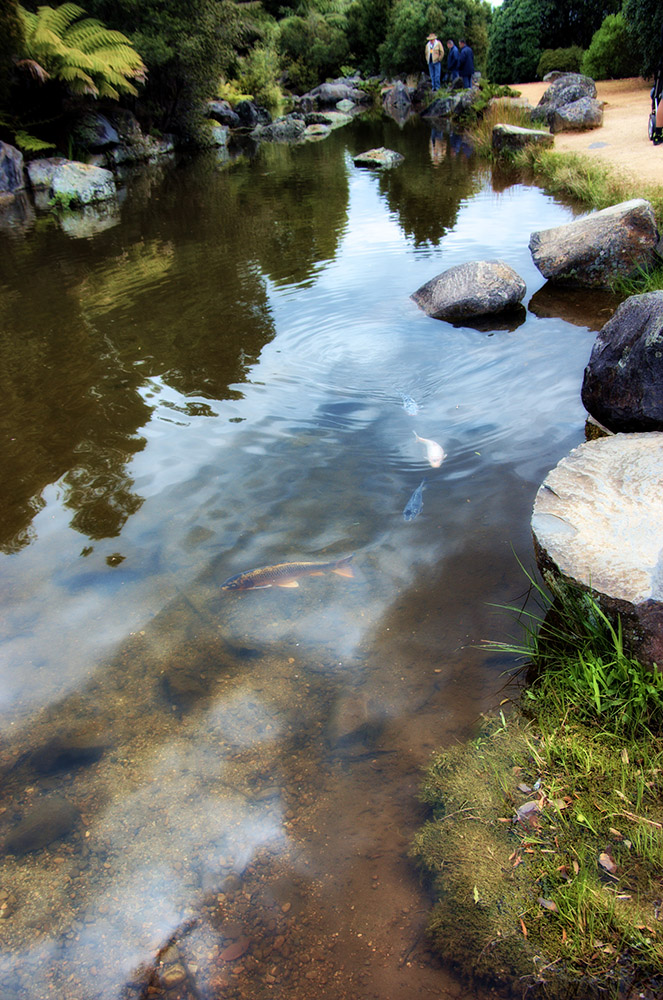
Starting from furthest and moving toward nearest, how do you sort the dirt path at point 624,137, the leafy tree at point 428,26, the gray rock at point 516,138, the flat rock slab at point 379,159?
the leafy tree at point 428,26 < the flat rock slab at point 379,159 < the gray rock at point 516,138 < the dirt path at point 624,137

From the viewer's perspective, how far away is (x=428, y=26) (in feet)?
90.0

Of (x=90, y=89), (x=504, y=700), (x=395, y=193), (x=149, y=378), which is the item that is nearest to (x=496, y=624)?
(x=504, y=700)

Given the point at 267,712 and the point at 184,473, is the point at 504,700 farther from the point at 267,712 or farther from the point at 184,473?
the point at 184,473

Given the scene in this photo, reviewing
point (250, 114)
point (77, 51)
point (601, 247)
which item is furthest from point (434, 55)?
point (601, 247)

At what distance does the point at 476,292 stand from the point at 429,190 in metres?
6.41

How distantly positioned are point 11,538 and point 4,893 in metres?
2.22

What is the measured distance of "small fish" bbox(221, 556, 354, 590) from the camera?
3.33 m

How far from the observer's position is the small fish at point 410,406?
192 inches

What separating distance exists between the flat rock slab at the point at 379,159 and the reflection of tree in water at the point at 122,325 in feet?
10.3

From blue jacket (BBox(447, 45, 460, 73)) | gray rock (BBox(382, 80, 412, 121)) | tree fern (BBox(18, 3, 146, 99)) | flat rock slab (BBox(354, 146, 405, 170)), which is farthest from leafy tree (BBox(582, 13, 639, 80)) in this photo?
tree fern (BBox(18, 3, 146, 99))

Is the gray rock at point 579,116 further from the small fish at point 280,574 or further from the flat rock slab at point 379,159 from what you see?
the small fish at point 280,574

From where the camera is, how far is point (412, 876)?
2053 millimetres

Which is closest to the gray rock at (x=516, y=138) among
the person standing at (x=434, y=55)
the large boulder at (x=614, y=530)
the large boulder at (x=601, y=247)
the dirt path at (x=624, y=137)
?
the dirt path at (x=624, y=137)

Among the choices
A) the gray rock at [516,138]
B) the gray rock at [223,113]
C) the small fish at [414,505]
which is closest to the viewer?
the small fish at [414,505]
